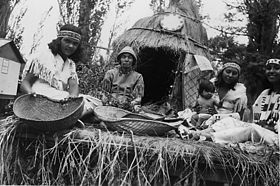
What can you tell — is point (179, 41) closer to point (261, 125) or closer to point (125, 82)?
point (125, 82)

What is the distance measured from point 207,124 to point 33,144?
1997mm

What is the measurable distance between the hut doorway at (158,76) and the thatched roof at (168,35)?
1312 mm

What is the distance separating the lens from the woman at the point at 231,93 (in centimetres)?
475

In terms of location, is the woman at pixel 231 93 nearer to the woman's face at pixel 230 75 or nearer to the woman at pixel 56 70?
the woman's face at pixel 230 75

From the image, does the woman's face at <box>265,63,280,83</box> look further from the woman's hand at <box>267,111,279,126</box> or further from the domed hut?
the domed hut

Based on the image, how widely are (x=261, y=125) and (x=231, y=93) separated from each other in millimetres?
915

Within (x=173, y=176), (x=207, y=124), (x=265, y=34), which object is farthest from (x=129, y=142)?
(x=265, y=34)

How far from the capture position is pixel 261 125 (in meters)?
3.93

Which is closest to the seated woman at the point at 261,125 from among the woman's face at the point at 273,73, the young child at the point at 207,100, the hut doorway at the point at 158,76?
the woman's face at the point at 273,73

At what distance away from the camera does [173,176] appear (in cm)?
282

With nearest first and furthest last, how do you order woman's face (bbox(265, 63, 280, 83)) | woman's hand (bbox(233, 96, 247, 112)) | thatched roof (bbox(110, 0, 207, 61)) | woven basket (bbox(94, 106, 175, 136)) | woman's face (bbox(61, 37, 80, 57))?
woven basket (bbox(94, 106, 175, 136)) < woman's face (bbox(61, 37, 80, 57)) < woman's face (bbox(265, 63, 280, 83)) < woman's hand (bbox(233, 96, 247, 112)) < thatched roof (bbox(110, 0, 207, 61))

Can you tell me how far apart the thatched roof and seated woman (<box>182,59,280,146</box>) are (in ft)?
10.1

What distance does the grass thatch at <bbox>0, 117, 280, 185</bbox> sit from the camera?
2668 millimetres

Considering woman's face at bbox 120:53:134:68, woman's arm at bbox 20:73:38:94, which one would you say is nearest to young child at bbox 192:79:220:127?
woman's face at bbox 120:53:134:68
